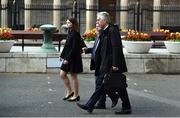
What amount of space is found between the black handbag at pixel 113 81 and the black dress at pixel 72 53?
196cm

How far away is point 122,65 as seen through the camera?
11.8 m

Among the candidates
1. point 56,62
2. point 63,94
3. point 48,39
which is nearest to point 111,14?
point 48,39

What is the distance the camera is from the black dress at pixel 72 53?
13.6m

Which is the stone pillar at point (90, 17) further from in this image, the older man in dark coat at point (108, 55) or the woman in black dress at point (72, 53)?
the older man in dark coat at point (108, 55)

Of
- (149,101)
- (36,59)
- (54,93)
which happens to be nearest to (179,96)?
(149,101)

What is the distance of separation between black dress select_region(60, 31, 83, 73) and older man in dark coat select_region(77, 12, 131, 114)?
1541mm

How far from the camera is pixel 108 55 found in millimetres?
11922

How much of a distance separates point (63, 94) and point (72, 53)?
1.54 meters

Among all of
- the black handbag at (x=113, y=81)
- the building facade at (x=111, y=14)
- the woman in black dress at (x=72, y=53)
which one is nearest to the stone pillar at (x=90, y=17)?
the building facade at (x=111, y=14)

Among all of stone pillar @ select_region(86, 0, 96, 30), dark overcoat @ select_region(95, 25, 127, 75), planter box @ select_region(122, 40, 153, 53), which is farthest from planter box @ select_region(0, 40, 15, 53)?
stone pillar @ select_region(86, 0, 96, 30)

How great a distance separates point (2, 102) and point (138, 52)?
6.89 metres

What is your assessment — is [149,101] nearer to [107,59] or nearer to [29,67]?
[107,59]

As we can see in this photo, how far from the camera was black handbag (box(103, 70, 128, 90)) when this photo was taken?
11812mm

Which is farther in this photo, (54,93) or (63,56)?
(54,93)
